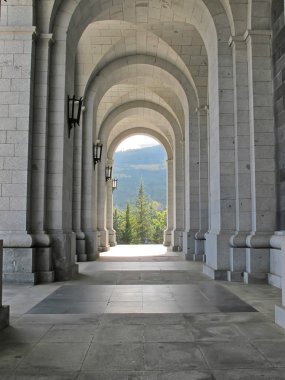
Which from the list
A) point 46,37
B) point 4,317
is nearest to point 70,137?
point 46,37


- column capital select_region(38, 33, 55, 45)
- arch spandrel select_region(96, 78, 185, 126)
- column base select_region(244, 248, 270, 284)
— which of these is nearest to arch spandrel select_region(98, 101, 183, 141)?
arch spandrel select_region(96, 78, 185, 126)

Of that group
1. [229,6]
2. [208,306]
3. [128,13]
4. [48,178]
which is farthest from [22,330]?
[128,13]

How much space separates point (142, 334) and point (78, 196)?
11.2 metres

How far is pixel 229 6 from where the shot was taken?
9.91 metres

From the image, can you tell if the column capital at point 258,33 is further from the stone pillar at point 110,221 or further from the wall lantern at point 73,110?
the stone pillar at point 110,221

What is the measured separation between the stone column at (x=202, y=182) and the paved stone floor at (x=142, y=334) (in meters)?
6.60

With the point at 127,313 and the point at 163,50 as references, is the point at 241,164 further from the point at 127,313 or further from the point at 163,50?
the point at 163,50

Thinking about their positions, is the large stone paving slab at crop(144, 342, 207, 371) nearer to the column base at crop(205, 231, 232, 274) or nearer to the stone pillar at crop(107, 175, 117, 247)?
the column base at crop(205, 231, 232, 274)

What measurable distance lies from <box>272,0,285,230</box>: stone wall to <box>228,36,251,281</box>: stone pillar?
768 mm

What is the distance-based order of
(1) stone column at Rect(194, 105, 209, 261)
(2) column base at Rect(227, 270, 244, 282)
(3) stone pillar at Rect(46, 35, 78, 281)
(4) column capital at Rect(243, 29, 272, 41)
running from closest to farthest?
1. (2) column base at Rect(227, 270, 244, 282)
2. (3) stone pillar at Rect(46, 35, 78, 281)
3. (4) column capital at Rect(243, 29, 272, 41)
4. (1) stone column at Rect(194, 105, 209, 261)

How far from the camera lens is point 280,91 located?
29.3 ft

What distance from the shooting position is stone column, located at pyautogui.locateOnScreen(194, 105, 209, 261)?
1492 centimetres

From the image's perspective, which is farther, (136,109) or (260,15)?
(136,109)

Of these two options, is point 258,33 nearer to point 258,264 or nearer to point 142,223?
point 258,264
